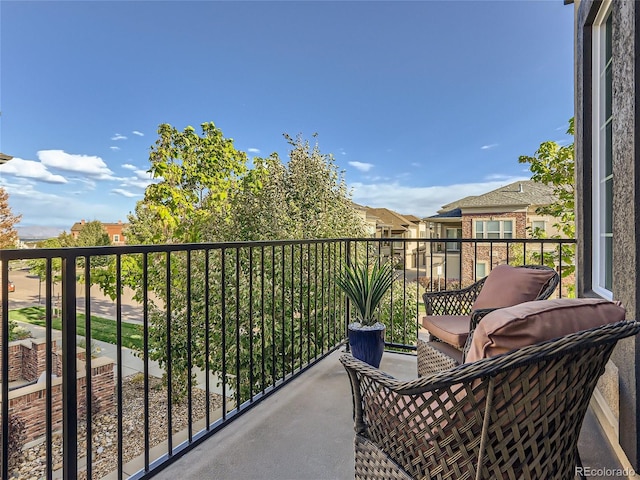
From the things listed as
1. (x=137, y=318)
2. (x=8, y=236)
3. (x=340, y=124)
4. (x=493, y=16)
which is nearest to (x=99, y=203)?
(x=8, y=236)

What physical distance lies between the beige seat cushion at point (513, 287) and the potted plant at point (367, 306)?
0.75 metres

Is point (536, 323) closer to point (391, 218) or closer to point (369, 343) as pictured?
point (369, 343)

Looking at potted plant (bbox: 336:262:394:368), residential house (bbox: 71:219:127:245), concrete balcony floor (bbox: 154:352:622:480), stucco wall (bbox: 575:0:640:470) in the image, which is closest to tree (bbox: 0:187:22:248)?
residential house (bbox: 71:219:127:245)

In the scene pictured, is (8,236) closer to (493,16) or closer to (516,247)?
(493,16)

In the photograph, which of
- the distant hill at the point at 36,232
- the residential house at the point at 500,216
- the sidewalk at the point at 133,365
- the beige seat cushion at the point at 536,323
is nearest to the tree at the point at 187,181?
the sidewalk at the point at 133,365

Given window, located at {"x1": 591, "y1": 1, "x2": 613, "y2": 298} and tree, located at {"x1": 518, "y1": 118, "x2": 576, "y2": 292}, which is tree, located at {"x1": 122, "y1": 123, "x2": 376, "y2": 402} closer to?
tree, located at {"x1": 518, "y1": 118, "x2": 576, "y2": 292}

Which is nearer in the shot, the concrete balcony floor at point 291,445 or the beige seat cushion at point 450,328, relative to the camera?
the concrete balcony floor at point 291,445

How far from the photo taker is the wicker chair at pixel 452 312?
87.8 inches

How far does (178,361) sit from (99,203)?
11.5 metres

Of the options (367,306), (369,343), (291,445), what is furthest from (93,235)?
(291,445)

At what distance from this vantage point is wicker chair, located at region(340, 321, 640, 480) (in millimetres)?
900

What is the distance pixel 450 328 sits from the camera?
240 centimetres

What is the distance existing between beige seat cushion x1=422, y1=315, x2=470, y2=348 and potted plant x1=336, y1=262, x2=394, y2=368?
419mm

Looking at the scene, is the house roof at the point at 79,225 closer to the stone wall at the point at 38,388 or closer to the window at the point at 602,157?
the stone wall at the point at 38,388
